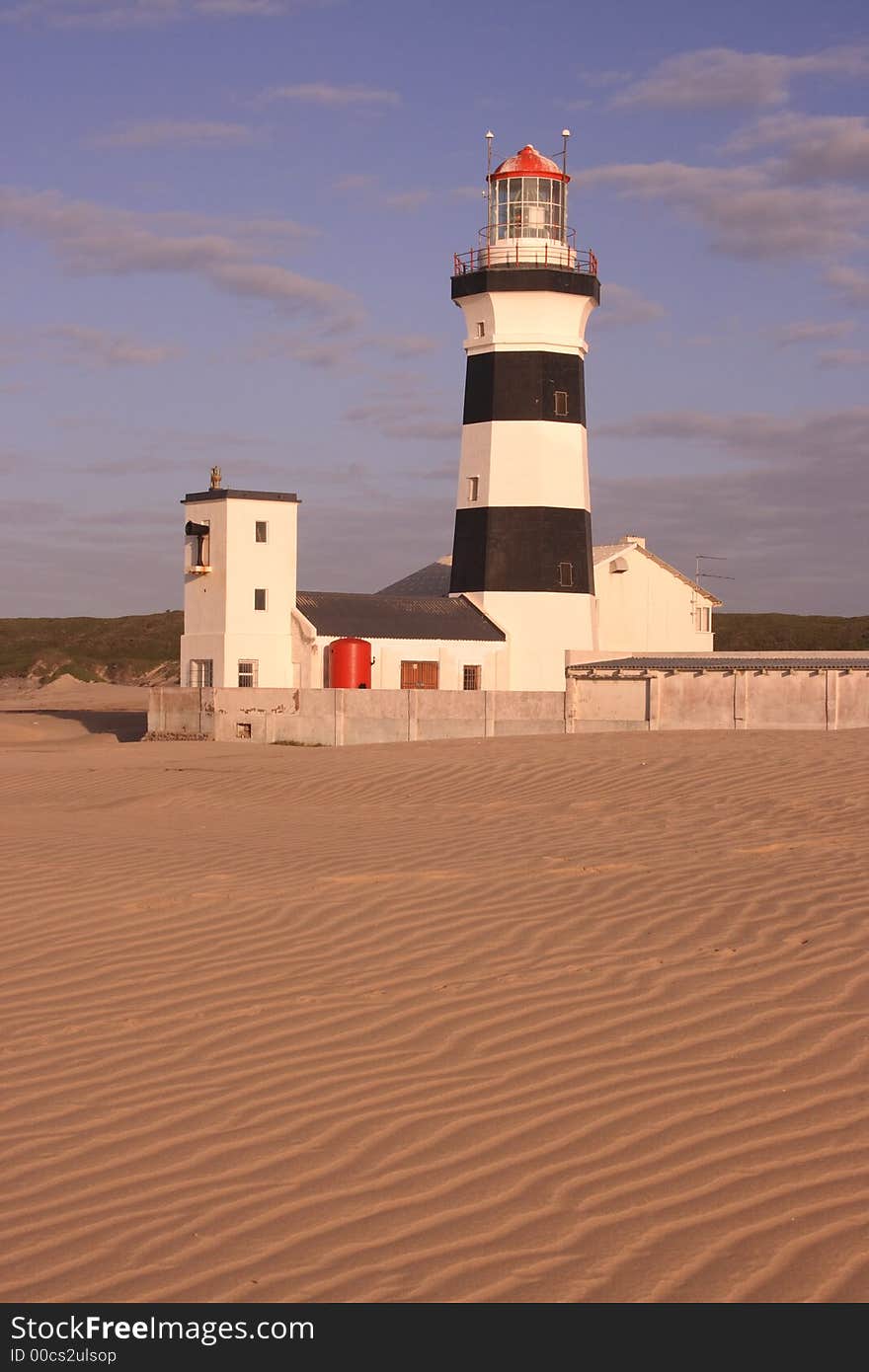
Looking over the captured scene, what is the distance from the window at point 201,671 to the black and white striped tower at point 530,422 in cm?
703

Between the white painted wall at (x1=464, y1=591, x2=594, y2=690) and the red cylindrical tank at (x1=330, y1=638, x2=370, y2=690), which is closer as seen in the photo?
the red cylindrical tank at (x1=330, y1=638, x2=370, y2=690)

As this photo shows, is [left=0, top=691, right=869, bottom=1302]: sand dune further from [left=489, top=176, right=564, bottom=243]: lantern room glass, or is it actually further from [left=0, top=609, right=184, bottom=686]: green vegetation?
[left=0, top=609, right=184, bottom=686]: green vegetation

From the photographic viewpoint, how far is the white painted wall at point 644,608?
141 ft

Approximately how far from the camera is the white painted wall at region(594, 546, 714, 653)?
43.1 metres

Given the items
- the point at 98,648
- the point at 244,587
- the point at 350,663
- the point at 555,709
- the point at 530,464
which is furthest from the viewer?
the point at 98,648

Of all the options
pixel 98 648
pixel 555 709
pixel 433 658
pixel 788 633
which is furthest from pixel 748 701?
pixel 788 633

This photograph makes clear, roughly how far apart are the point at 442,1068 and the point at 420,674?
30231 millimetres

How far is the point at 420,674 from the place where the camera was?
1455 inches

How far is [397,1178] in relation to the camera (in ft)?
18.1

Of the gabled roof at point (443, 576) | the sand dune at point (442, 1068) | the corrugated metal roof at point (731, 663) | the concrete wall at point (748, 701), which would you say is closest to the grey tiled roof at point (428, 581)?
the gabled roof at point (443, 576)

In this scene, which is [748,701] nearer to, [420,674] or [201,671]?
[420,674]

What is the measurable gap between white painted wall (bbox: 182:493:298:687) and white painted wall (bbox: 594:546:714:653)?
1000cm

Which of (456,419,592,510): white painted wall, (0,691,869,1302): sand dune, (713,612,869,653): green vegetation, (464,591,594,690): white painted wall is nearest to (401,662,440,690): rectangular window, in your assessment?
(464,591,594,690): white painted wall
